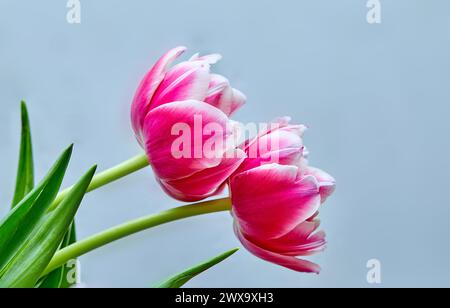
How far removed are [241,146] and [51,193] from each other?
80mm

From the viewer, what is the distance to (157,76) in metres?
0.29

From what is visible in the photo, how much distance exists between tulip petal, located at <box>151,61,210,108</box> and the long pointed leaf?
0.05 meters

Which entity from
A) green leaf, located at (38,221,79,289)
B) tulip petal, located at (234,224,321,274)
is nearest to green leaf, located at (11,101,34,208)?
green leaf, located at (38,221,79,289)

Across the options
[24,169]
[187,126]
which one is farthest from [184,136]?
[24,169]

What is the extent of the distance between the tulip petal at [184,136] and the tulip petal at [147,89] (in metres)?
0.01

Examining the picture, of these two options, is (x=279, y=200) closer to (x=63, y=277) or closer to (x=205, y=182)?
(x=205, y=182)

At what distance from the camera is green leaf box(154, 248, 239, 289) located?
11.7 inches
